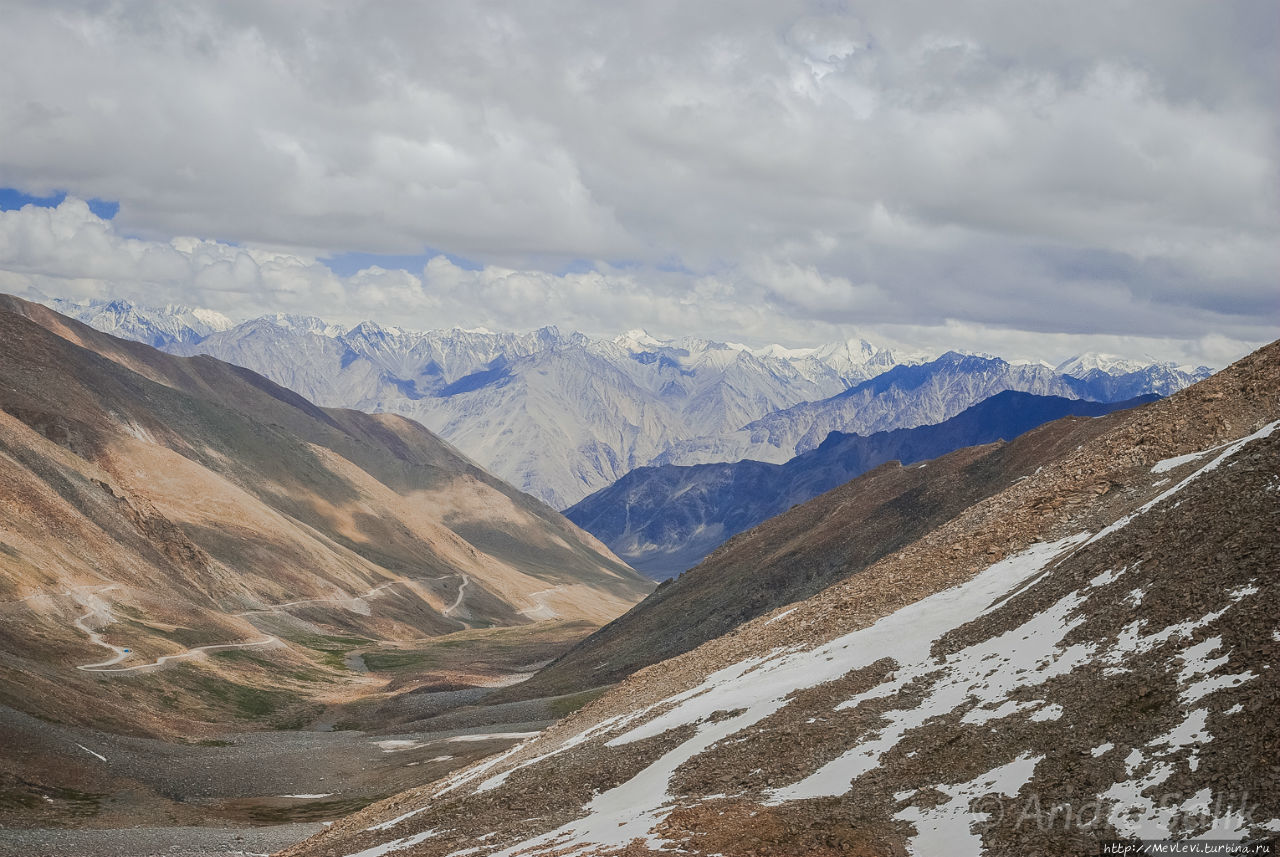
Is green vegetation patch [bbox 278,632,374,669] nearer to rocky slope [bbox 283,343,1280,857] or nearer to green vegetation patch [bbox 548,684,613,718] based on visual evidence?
green vegetation patch [bbox 548,684,613,718]

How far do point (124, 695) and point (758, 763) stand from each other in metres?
65.2

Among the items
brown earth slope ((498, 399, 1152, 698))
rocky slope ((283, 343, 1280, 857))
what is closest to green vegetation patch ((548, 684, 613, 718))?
brown earth slope ((498, 399, 1152, 698))

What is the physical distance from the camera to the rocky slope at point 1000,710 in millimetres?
20234

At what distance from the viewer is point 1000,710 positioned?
2606 centimetres

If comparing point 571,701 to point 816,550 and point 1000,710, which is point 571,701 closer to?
point 816,550

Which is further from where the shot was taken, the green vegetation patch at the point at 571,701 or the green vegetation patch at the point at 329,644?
the green vegetation patch at the point at 329,644

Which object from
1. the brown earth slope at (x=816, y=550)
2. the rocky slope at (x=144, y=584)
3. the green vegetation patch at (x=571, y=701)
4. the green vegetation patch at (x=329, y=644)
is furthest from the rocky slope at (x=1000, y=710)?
the green vegetation patch at (x=329, y=644)

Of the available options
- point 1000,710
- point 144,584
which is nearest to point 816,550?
point 1000,710

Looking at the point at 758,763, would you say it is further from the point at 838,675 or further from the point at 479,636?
the point at 479,636

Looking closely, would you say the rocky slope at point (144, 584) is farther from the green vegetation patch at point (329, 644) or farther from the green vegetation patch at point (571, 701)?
the green vegetation patch at point (571, 701)

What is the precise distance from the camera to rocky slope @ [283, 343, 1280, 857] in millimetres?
20234

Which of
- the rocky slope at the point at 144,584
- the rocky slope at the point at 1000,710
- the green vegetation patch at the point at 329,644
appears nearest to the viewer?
the rocky slope at the point at 1000,710

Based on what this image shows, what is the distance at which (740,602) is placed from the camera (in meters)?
95.6

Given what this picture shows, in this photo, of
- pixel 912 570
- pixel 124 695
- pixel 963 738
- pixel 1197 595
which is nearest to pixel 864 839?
pixel 963 738
